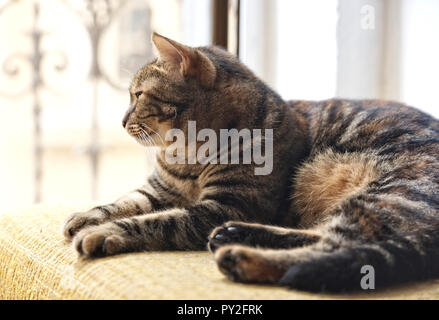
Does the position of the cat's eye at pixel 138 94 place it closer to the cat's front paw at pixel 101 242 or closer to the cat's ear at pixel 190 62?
the cat's ear at pixel 190 62

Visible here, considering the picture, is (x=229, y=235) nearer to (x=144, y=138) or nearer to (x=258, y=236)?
(x=258, y=236)

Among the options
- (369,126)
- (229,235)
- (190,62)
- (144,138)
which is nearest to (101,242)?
(229,235)

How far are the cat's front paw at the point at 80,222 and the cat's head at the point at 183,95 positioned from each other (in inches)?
8.5

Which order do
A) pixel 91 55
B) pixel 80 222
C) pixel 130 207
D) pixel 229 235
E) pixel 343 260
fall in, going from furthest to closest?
pixel 91 55 < pixel 130 207 < pixel 80 222 < pixel 229 235 < pixel 343 260

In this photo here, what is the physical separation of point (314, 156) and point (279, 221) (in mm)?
178

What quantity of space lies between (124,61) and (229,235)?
1399 mm

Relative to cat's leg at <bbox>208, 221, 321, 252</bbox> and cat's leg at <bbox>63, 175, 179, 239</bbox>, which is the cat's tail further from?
cat's leg at <bbox>63, 175, 179, 239</bbox>

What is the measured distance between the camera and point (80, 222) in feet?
3.89

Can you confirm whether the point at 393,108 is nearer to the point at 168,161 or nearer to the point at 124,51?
the point at 168,161

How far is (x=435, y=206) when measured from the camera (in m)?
0.99

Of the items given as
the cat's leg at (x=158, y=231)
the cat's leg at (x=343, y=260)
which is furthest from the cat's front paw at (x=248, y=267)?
the cat's leg at (x=158, y=231)

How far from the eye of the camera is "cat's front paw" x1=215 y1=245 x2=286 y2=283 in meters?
0.87

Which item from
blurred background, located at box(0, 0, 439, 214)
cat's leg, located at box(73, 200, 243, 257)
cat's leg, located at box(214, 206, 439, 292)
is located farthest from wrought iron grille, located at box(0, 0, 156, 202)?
cat's leg, located at box(214, 206, 439, 292)

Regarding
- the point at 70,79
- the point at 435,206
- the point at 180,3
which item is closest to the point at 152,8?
the point at 180,3
